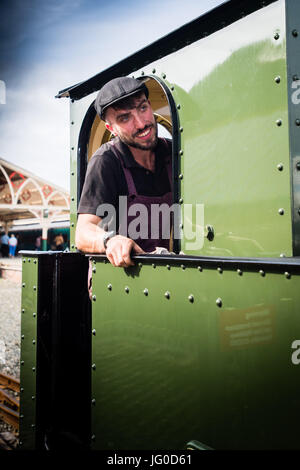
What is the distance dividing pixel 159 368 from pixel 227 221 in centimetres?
71

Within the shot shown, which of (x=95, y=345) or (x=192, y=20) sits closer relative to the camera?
A: (x=192, y=20)

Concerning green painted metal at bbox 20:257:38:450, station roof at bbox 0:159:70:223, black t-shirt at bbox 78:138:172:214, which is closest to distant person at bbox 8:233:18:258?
station roof at bbox 0:159:70:223

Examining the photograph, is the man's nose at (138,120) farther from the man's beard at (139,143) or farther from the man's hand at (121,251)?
the man's hand at (121,251)

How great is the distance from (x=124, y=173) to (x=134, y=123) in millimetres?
305

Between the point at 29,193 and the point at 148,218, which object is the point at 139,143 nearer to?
the point at 148,218

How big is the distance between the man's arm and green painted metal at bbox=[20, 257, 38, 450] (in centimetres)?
46

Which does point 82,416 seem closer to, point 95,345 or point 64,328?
point 64,328

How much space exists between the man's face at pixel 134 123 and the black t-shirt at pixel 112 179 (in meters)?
0.08

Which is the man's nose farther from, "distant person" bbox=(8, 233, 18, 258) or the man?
"distant person" bbox=(8, 233, 18, 258)

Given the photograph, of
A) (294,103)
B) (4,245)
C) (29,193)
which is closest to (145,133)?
(294,103)

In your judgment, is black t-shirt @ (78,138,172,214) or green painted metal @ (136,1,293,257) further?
black t-shirt @ (78,138,172,214)

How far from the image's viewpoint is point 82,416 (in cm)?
260

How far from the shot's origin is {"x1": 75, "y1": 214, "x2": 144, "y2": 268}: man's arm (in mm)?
1849
